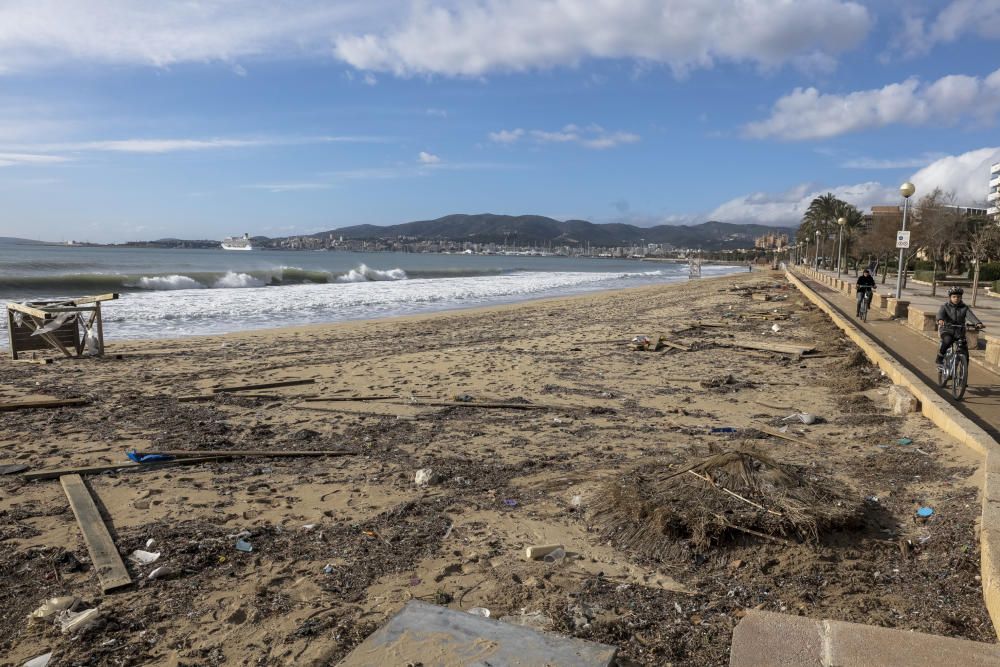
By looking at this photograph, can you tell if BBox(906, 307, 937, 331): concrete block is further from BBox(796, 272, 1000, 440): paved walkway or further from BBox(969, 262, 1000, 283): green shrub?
BBox(969, 262, 1000, 283): green shrub

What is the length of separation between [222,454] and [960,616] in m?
5.98

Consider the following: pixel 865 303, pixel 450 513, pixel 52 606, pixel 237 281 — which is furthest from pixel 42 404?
pixel 237 281

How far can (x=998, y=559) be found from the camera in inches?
144

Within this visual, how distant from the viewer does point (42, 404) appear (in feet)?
28.4

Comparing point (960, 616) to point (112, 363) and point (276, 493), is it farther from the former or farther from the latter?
point (112, 363)

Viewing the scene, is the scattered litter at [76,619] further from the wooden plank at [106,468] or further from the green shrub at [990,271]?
the green shrub at [990,271]

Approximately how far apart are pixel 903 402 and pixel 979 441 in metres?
1.90

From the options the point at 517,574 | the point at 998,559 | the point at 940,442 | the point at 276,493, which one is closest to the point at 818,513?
the point at 998,559

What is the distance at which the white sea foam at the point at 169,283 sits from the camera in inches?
1566

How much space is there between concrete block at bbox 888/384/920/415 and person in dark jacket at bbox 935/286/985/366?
3.14ft

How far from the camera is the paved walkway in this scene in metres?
7.47

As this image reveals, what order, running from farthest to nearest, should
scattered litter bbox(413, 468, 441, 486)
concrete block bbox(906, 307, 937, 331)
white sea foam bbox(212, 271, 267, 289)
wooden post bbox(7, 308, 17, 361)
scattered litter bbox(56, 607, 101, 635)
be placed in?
white sea foam bbox(212, 271, 267, 289) < concrete block bbox(906, 307, 937, 331) < wooden post bbox(7, 308, 17, 361) < scattered litter bbox(413, 468, 441, 486) < scattered litter bbox(56, 607, 101, 635)

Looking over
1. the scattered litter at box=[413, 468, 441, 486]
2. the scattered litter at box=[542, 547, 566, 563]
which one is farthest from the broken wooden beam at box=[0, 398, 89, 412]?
the scattered litter at box=[542, 547, 566, 563]

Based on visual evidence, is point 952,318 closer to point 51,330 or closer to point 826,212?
point 51,330
